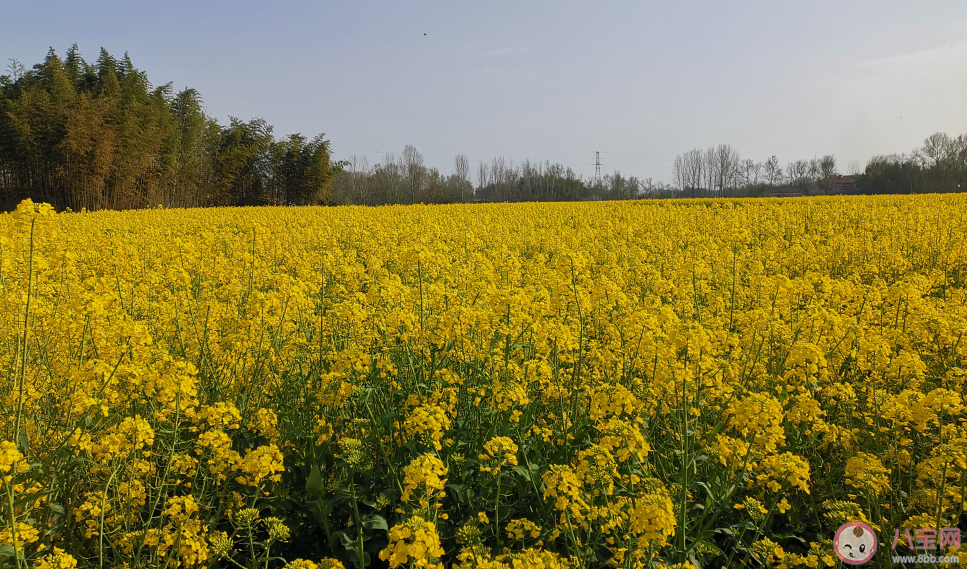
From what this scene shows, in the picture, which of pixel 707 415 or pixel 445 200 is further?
pixel 445 200

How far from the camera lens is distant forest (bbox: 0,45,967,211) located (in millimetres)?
31078

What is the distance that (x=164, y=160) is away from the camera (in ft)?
123

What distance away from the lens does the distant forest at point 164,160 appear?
31.1m

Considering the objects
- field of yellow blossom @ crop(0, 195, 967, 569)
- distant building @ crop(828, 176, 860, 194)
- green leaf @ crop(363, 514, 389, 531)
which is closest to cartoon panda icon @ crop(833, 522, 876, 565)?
field of yellow blossom @ crop(0, 195, 967, 569)

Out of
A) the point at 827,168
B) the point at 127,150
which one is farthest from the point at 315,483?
the point at 827,168

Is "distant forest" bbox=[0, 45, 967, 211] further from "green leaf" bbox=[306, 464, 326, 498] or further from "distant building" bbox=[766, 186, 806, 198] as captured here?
"green leaf" bbox=[306, 464, 326, 498]

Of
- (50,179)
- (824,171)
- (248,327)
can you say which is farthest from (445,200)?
(248,327)

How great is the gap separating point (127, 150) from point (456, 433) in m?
38.2

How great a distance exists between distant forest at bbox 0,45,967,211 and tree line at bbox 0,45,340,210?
85 millimetres

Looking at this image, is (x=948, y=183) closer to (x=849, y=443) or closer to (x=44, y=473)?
(x=849, y=443)

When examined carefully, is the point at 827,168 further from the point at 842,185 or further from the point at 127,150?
the point at 127,150

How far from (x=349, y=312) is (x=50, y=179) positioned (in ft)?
135

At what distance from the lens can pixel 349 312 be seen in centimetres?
342

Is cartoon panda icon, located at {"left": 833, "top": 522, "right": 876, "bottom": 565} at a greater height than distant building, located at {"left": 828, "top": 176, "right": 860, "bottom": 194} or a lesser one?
lesser
